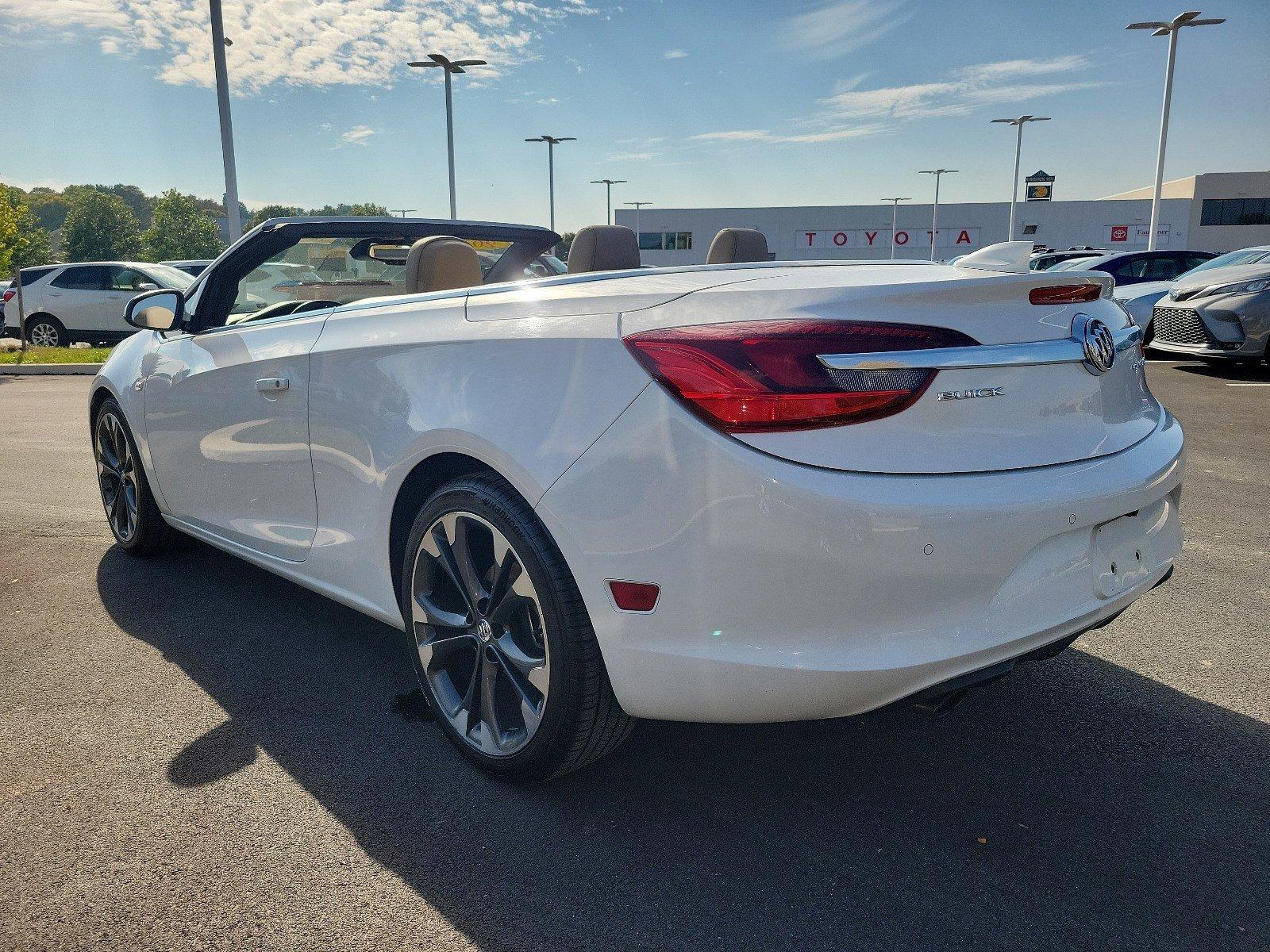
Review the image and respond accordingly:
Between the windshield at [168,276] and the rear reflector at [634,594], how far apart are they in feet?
52.2

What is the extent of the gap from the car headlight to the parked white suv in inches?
602

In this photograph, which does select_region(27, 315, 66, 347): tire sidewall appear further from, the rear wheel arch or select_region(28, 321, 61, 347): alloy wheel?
the rear wheel arch

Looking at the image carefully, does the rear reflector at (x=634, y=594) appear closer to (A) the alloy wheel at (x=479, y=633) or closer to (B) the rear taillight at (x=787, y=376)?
(A) the alloy wheel at (x=479, y=633)

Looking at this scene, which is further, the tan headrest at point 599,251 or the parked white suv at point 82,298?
the parked white suv at point 82,298

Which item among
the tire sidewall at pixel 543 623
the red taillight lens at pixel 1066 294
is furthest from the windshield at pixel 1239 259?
the tire sidewall at pixel 543 623

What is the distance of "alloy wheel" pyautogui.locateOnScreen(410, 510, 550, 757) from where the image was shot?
2369 millimetres

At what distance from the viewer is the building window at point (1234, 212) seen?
5981 cm

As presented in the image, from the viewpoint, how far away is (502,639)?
96.9 inches

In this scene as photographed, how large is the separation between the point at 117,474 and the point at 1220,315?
36.3ft

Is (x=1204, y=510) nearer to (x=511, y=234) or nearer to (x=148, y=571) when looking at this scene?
(x=511, y=234)

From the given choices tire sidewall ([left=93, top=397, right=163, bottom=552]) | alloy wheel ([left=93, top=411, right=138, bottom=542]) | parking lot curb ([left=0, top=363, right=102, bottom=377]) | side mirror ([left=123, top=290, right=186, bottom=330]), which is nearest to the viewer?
side mirror ([left=123, top=290, right=186, bottom=330])

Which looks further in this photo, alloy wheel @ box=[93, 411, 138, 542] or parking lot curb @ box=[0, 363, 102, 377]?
parking lot curb @ box=[0, 363, 102, 377]

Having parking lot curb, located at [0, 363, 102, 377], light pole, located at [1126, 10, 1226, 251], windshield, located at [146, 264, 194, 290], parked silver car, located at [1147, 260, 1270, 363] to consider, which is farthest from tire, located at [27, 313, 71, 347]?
light pole, located at [1126, 10, 1226, 251]

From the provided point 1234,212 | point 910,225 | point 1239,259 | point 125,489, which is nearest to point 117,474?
point 125,489
